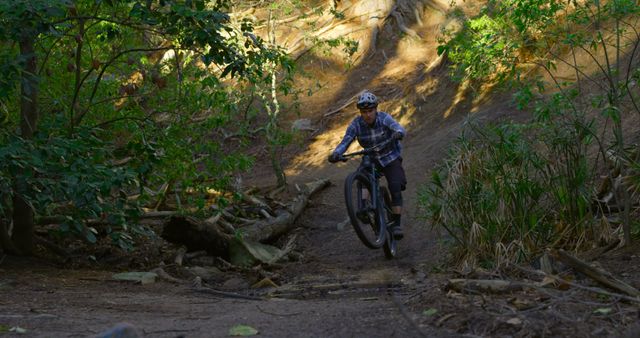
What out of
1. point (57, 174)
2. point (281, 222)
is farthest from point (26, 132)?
point (281, 222)

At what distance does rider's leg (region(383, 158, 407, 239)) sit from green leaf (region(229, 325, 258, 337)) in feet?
15.0

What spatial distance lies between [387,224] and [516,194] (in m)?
2.18

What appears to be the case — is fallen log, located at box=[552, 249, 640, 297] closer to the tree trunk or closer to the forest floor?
the forest floor

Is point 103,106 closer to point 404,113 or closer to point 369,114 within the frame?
point 369,114

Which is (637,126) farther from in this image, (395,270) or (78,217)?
(78,217)

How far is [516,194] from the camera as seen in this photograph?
6.95m

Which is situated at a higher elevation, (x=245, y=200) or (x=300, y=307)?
(x=245, y=200)

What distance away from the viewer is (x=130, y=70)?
991 centimetres

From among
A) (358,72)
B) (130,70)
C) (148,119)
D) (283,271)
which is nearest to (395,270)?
(283,271)

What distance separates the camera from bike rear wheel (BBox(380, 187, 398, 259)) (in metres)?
8.80

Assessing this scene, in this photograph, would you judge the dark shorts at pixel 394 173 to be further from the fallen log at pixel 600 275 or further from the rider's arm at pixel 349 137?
the fallen log at pixel 600 275

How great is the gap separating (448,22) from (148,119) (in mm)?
16310

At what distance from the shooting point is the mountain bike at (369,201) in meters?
8.20

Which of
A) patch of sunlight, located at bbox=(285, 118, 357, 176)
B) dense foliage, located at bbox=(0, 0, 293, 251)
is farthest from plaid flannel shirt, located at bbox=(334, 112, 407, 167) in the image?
patch of sunlight, located at bbox=(285, 118, 357, 176)
